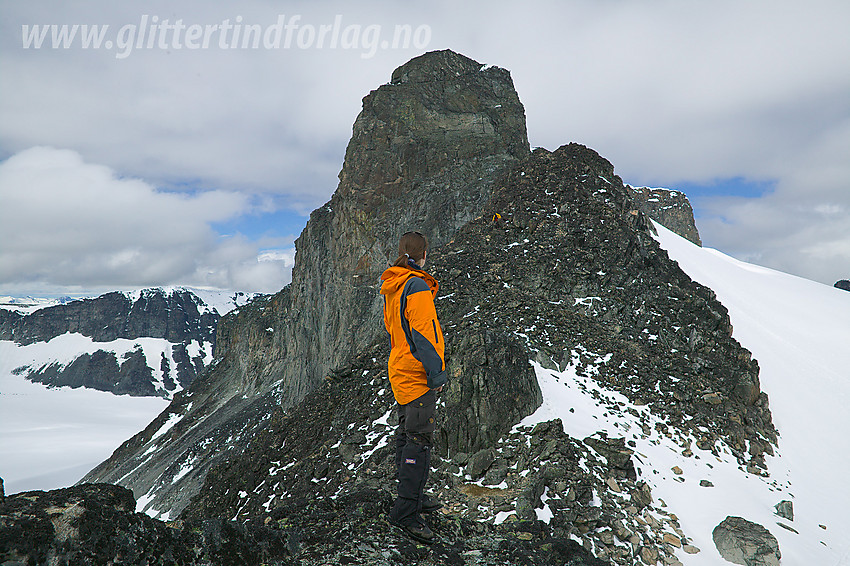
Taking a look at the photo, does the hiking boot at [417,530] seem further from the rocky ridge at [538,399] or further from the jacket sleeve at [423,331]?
the jacket sleeve at [423,331]

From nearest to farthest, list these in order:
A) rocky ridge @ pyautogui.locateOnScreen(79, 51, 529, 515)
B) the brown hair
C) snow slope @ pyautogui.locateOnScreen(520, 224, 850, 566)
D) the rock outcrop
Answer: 1. the rock outcrop
2. the brown hair
3. snow slope @ pyautogui.locateOnScreen(520, 224, 850, 566)
4. rocky ridge @ pyautogui.locateOnScreen(79, 51, 529, 515)

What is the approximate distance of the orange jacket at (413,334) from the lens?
17.6 ft

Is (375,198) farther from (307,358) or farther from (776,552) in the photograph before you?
(776,552)

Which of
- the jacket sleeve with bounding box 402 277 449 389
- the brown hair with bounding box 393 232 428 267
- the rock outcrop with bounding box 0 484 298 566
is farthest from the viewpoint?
Answer: the brown hair with bounding box 393 232 428 267

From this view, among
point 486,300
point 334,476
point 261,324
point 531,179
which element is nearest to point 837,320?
point 531,179

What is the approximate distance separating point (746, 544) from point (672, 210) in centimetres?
7063

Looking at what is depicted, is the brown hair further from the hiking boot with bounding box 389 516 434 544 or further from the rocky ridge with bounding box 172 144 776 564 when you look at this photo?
the rocky ridge with bounding box 172 144 776 564

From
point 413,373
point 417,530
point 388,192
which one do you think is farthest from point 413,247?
point 388,192

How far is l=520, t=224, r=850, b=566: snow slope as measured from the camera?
989cm

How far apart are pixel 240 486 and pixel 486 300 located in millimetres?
11510

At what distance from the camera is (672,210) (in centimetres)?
6888

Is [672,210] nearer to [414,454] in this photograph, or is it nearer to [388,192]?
[388,192]

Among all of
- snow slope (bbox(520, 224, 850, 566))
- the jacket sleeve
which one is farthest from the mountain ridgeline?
the jacket sleeve

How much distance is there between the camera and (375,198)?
149 ft
